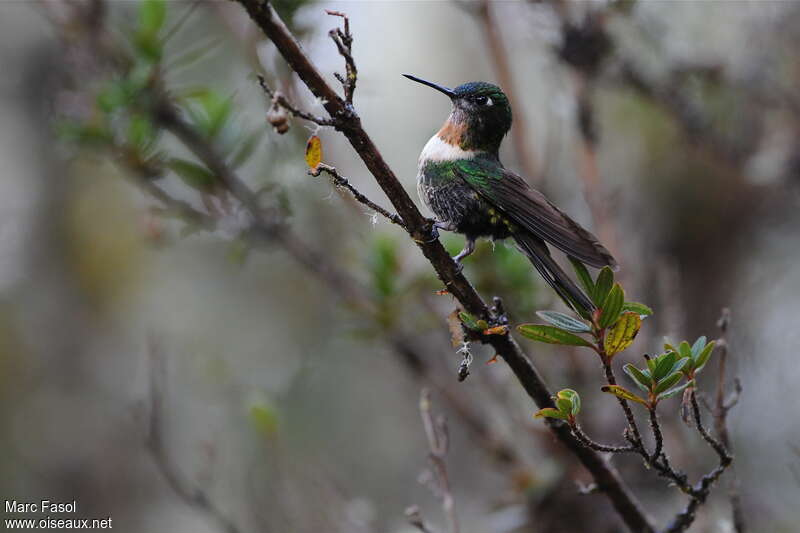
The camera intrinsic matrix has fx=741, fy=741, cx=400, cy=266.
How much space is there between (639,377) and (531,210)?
84 cm

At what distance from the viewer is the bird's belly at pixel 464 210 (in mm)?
2398

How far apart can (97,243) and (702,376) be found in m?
5.37

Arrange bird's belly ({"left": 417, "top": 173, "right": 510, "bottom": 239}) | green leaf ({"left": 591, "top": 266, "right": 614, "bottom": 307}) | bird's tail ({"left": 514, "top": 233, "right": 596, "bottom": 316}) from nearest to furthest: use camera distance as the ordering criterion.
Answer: green leaf ({"left": 591, "top": 266, "right": 614, "bottom": 307})
bird's tail ({"left": 514, "top": 233, "right": 596, "bottom": 316})
bird's belly ({"left": 417, "top": 173, "right": 510, "bottom": 239})

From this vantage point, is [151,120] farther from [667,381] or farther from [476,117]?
[667,381]

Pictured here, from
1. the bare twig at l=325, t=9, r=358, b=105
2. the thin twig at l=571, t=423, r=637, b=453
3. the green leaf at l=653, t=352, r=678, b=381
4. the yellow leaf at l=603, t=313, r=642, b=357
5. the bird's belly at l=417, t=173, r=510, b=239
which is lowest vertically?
the thin twig at l=571, t=423, r=637, b=453

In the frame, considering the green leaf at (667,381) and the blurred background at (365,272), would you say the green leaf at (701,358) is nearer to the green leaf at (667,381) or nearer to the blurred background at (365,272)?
the green leaf at (667,381)

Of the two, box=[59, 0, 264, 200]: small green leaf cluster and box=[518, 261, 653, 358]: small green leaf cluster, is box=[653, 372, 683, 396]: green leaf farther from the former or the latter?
box=[59, 0, 264, 200]: small green leaf cluster

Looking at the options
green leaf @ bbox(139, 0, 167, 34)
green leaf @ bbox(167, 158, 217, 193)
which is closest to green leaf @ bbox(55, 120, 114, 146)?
green leaf @ bbox(167, 158, 217, 193)

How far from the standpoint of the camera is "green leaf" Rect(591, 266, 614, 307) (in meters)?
1.57

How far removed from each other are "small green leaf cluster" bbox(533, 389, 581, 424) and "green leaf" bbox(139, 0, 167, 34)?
218 centimetres

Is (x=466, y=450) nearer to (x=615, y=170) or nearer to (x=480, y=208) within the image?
(x=615, y=170)

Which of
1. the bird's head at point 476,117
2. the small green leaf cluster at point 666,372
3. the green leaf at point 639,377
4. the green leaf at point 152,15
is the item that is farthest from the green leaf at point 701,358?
the green leaf at point 152,15

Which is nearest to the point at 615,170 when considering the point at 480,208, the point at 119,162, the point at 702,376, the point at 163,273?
the point at 702,376

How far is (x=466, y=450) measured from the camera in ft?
18.7
